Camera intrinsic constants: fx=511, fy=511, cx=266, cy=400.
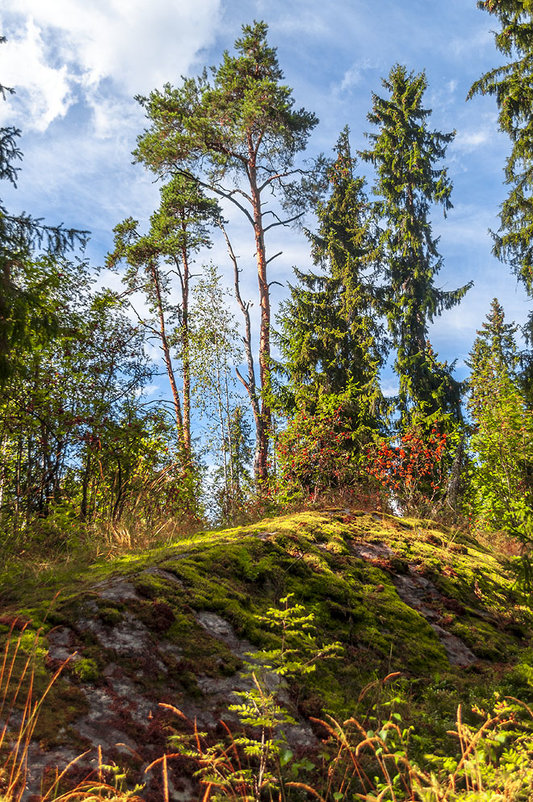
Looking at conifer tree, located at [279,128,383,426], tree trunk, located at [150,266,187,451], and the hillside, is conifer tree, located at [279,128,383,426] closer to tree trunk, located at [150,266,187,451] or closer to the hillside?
tree trunk, located at [150,266,187,451]

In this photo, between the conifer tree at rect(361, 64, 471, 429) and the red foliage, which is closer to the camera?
the red foliage

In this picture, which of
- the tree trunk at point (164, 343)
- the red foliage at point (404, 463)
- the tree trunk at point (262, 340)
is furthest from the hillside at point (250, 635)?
the tree trunk at point (164, 343)

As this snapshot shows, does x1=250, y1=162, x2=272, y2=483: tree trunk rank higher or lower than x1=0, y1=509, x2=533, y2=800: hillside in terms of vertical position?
higher

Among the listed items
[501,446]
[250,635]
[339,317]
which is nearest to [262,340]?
[339,317]

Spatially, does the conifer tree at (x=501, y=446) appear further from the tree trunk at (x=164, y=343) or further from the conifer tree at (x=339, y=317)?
the tree trunk at (x=164, y=343)

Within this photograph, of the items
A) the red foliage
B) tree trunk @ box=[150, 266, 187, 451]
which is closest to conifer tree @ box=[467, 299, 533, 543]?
the red foliage

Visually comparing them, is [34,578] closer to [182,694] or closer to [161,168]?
[182,694]

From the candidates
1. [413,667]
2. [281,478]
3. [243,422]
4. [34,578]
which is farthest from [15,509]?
[243,422]

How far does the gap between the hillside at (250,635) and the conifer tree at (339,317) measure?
28.6 ft

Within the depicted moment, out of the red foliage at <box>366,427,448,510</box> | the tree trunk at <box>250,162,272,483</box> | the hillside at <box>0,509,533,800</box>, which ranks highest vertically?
the tree trunk at <box>250,162,272,483</box>

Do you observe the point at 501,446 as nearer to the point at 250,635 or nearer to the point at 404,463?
the point at 404,463

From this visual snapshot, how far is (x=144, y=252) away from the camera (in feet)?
62.3

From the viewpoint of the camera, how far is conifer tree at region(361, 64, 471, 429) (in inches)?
704

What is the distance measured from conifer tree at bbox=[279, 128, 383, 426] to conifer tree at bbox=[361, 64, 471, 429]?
109 cm
